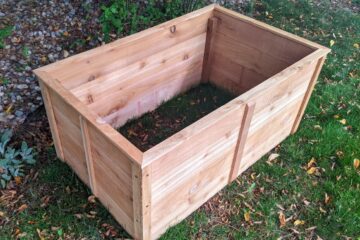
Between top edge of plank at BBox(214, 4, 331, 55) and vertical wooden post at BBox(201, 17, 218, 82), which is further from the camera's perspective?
vertical wooden post at BBox(201, 17, 218, 82)

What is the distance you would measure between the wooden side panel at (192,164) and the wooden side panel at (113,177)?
138mm

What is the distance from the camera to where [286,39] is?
2.74 meters

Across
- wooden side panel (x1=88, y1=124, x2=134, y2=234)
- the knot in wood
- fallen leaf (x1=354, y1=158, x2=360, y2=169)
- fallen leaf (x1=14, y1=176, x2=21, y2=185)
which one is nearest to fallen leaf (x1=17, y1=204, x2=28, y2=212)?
fallen leaf (x1=14, y1=176, x2=21, y2=185)

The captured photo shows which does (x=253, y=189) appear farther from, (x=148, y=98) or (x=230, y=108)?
(x=148, y=98)

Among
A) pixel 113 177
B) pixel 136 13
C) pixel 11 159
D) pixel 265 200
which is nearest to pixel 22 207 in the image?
pixel 11 159

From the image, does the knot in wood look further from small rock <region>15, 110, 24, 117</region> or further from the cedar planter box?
small rock <region>15, 110, 24, 117</region>

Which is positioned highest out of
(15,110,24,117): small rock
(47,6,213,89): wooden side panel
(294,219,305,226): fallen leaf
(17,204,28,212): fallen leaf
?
(47,6,213,89): wooden side panel

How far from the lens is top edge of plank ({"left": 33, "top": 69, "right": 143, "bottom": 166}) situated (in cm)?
167

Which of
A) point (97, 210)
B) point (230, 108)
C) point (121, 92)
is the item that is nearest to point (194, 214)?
point (97, 210)

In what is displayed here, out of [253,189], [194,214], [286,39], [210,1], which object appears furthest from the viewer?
[210,1]

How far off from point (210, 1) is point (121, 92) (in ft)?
7.59

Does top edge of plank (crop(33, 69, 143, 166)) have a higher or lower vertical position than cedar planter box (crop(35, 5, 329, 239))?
higher

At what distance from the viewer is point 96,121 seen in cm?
184

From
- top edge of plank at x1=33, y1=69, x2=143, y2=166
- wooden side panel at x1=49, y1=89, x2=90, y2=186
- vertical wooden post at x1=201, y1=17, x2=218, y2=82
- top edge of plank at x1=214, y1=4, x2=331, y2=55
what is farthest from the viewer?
vertical wooden post at x1=201, y1=17, x2=218, y2=82
